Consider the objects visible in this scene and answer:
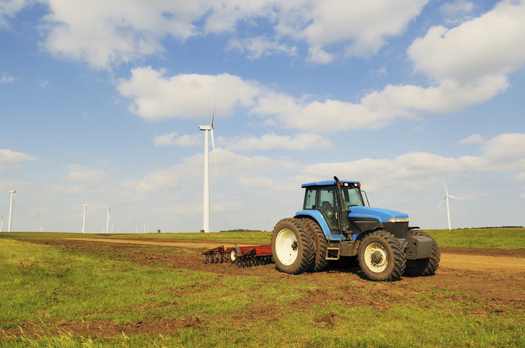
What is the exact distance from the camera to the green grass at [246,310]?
5.36 m

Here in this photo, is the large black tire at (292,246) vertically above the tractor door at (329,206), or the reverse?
the tractor door at (329,206)

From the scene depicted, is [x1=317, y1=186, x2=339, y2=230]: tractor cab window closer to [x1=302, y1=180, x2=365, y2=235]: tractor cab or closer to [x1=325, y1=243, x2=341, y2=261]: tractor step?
[x1=302, y1=180, x2=365, y2=235]: tractor cab

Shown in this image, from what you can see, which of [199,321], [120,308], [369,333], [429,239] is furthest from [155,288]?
[429,239]

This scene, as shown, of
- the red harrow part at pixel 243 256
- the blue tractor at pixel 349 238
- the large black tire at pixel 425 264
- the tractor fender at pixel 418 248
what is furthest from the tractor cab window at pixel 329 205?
the red harrow part at pixel 243 256

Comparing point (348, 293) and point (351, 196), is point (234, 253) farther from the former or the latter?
point (348, 293)

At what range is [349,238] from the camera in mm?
11484

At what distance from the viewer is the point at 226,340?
5.43 metres

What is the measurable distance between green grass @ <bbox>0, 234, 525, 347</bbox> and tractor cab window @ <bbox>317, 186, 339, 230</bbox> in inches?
68.7

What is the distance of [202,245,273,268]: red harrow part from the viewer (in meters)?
14.0

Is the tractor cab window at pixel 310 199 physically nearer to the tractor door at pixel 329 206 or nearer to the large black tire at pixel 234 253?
the tractor door at pixel 329 206

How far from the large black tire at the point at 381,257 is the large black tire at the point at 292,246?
1.88 m

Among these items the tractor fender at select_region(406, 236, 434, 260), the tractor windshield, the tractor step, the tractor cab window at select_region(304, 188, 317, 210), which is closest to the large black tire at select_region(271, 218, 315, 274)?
the tractor step

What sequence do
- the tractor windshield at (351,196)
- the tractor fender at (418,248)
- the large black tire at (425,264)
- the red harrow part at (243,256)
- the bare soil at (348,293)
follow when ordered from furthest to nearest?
the red harrow part at (243,256) → the tractor windshield at (351,196) → the large black tire at (425,264) → the tractor fender at (418,248) → the bare soil at (348,293)

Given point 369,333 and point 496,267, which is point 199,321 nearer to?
point 369,333
